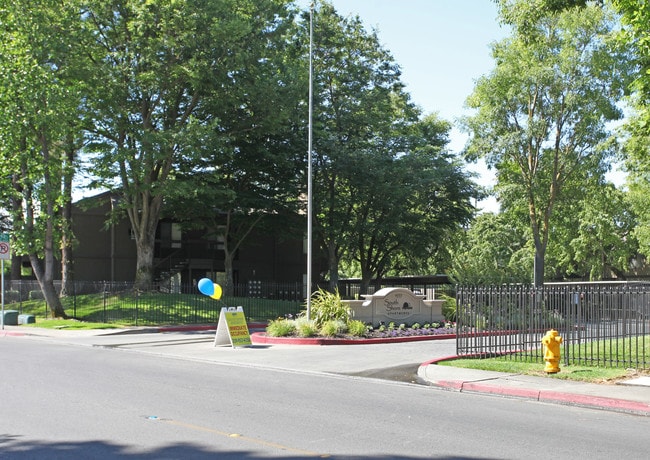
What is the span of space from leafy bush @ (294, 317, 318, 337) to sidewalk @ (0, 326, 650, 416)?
3.10 ft

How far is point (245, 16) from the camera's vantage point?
3431 cm

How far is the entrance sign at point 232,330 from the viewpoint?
20750mm

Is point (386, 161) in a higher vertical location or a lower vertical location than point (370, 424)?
higher

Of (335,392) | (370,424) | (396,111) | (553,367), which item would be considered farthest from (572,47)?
(370,424)

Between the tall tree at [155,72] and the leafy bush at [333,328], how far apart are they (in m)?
12.7

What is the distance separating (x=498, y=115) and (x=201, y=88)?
15156 millimetres

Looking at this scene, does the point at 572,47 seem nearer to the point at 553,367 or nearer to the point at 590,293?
the point at 590,293

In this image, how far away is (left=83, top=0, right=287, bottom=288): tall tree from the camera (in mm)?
31094

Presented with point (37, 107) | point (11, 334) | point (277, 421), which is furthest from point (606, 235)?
point (277, 421)

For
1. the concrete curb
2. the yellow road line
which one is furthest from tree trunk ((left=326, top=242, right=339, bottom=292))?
the yellow road line

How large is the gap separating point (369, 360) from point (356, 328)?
16.7 feet

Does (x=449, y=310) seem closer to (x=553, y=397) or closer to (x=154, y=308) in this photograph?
(x=154, y=308)

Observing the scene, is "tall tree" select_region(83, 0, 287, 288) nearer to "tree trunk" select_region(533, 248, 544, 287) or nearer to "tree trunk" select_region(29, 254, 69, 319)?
"tree trunk" select_region(29, 254, 69, 319)

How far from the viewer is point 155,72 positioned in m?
31.6
